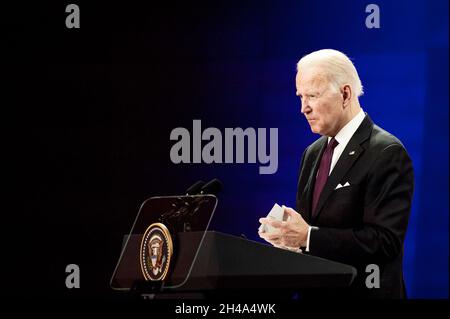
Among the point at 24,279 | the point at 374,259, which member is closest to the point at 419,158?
the point at 374,259

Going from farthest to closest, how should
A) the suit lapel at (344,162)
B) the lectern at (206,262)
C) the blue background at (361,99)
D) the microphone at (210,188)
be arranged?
the blue background at (361,99) → the suit lapel at (344,162) → the microphone at (210,188) → the lectern at (206,262)

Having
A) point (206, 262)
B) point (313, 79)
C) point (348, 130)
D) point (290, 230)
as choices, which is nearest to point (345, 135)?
point (348, 130)

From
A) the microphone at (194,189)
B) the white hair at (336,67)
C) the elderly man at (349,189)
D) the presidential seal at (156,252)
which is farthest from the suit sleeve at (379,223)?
the presidential seal at (156,252)

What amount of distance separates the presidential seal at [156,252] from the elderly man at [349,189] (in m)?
0.41

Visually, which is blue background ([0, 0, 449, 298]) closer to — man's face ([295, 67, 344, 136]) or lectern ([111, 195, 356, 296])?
man's face ([295, 67, 344, 136])

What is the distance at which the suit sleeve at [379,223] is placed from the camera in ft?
9.45

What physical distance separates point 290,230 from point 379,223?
390 mm

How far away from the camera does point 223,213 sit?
3861 millimetres

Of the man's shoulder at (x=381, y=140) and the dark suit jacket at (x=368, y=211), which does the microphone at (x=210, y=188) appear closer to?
the dark suit jacket at (x=368, y=211)

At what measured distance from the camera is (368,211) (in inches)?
116

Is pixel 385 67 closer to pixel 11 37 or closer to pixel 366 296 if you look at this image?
pixel 366 296

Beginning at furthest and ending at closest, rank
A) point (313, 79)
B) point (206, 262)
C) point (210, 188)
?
point (313, 79) < point (210, 188) < point (206, 262)

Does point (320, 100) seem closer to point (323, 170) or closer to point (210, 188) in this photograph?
point (323, 170)
